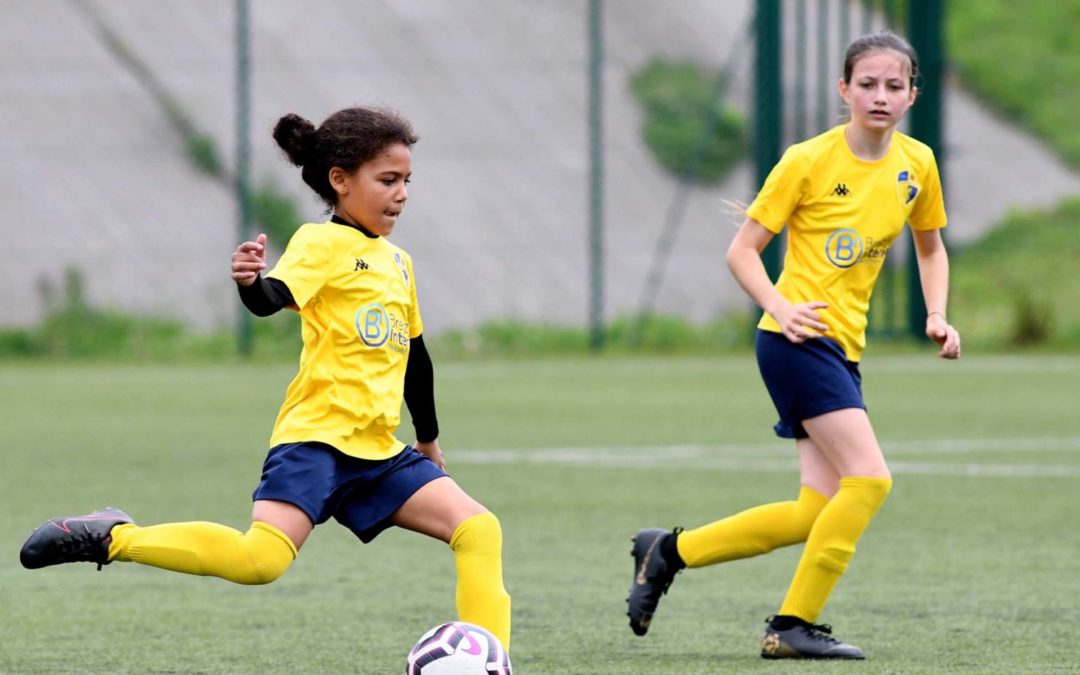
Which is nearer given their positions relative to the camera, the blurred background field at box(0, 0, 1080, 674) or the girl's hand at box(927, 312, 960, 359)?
the girl's hand at box(927, 312, 960, 359)

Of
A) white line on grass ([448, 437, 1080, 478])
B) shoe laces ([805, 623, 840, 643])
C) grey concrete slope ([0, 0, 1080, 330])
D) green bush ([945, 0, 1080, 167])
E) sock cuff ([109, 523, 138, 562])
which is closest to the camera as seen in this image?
sock cuff ([109, 523, 138, 562])

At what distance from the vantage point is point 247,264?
4816 mm

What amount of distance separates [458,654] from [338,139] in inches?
53.8

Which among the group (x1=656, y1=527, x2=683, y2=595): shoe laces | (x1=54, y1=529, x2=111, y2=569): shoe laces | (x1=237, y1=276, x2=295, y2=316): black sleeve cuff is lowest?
(x1=656, y1=527, x2=683, y2=595): shoe laces

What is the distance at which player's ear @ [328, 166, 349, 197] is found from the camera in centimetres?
Answer: 527

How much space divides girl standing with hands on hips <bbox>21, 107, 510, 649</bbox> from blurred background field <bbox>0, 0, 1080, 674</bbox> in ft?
1.78

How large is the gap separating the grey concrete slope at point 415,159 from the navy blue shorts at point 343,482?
51.8 ft

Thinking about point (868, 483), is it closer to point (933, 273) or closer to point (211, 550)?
point (933, 273)

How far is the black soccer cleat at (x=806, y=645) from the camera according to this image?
5.70 metres

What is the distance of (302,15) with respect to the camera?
2416 centimetres

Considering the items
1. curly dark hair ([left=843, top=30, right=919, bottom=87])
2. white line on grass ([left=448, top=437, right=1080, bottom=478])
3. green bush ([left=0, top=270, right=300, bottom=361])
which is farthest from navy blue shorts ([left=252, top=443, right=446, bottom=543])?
green bush ([left=0, top=270, right=300, bottom=361])

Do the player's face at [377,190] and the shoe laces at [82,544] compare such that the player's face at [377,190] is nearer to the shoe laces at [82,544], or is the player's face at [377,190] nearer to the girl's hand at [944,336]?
the shoe laces at [82,544]

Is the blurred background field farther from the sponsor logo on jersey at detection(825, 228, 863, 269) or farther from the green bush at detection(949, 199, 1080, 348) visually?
the sponsor logo on jersey at detection(825, 228, 863, 269)

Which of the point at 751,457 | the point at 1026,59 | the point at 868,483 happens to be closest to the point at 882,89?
the point at 868,483
